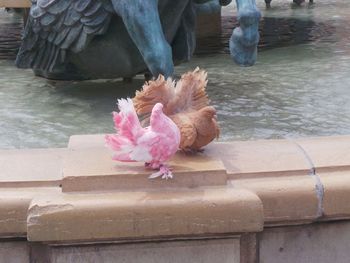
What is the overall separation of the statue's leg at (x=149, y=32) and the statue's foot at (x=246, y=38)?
0.33 metres

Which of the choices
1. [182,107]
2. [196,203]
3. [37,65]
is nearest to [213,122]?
[182,107]

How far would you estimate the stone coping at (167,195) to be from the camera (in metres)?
1.90

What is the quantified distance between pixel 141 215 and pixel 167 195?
3.5 inches

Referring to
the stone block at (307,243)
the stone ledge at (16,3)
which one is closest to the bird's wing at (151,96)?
the stone block at (307,243)

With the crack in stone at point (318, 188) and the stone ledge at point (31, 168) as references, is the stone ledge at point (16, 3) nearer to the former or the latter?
the stone ledge at point (31, 168)

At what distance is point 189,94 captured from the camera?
2.17 meters

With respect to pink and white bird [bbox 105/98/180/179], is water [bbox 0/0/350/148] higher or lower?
lower

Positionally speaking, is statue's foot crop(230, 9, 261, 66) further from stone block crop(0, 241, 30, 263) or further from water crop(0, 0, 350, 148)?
stone block crop(0, 241, 30, 263)

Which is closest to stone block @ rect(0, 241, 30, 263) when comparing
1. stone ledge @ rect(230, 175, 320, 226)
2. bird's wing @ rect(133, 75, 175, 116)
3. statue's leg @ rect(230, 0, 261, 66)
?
bird's wing @ rect(133, 75, 175, 116)

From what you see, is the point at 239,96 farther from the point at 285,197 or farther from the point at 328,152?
the point at 285,197

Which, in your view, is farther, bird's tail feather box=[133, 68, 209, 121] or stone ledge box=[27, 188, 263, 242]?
bird's tail feather box=[133, 68, 209, 121]

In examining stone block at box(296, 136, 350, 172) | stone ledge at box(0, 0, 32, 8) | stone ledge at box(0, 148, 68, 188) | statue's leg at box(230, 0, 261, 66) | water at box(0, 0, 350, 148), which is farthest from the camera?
stone ledge at box(0, 0, 32, 8)

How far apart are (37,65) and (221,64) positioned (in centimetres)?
146

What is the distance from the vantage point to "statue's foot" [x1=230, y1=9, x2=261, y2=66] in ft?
9.75
